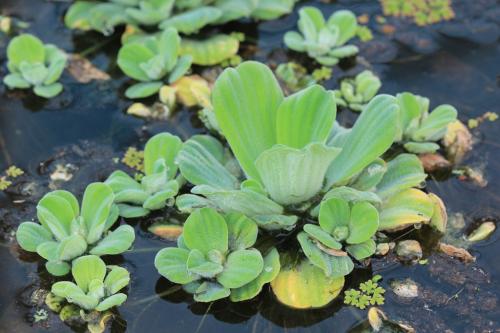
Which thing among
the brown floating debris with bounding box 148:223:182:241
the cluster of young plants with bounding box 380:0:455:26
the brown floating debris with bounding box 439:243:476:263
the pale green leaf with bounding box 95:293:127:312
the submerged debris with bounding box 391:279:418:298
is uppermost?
the cluster of young plants with bounding box 380:0:455:26

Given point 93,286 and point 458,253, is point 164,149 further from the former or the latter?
point 458,253

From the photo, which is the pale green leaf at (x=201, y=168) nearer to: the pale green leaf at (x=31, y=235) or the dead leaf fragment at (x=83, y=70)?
the pale green leaf at (x=31, y=235)

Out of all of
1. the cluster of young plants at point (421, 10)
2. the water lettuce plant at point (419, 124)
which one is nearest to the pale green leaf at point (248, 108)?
the water lettuce plant at point (419, 124)

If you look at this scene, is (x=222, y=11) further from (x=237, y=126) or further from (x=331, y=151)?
(x=331, y=151)

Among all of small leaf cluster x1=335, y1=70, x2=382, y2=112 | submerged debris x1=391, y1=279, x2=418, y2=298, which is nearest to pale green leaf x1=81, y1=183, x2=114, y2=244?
submerged debris x1=391, y1=279, x2=418, y2=298

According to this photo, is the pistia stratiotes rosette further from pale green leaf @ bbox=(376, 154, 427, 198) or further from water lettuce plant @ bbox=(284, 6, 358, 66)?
water lettuce plant @ bbox=(284, 6, 358, 66)

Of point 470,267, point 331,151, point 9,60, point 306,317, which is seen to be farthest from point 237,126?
point 9,60
